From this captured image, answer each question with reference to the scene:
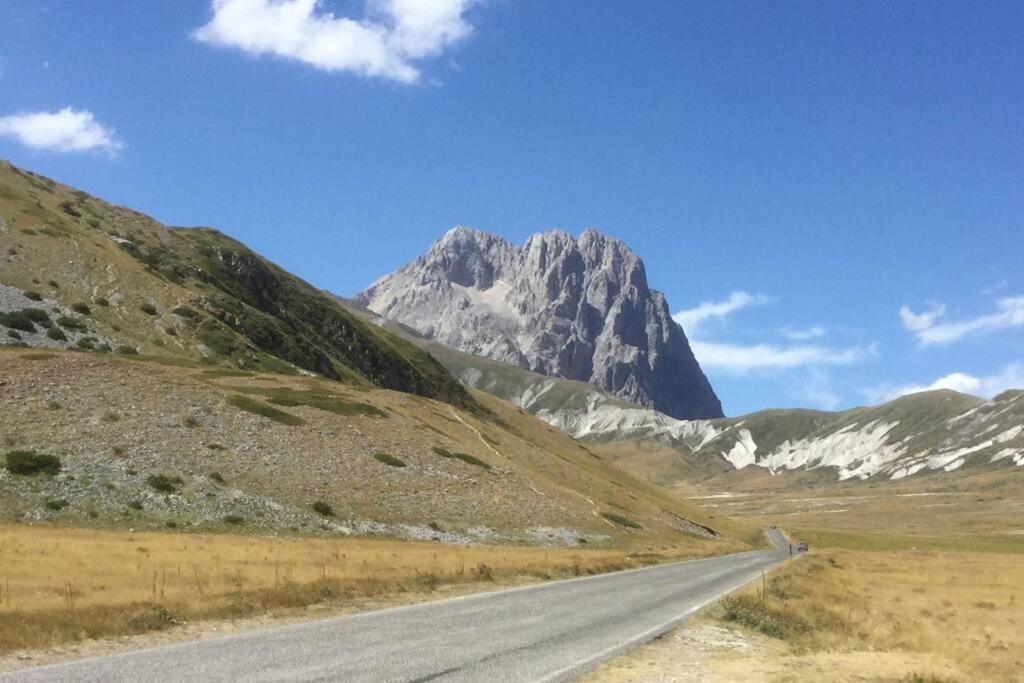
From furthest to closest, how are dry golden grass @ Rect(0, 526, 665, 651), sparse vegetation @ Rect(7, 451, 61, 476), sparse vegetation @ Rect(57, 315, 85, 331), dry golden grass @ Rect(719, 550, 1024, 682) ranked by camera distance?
sparse vegetation @ Rect(57, 315, 85, 331)
sparse vegetation @ Rect(7, 451, 61, 476)
dry golden grass @ Rect(0, 526, 665, 651)
dry golden grass @ Rect(719, 550, 1024, 682)

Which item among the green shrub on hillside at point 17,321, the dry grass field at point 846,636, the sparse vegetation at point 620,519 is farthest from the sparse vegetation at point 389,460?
the green shrub on hillside at point 17,321

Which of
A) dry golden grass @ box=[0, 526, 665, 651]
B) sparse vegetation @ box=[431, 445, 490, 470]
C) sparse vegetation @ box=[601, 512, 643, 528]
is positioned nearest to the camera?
dry golden grass @ box=[0, 526, 665, 651]

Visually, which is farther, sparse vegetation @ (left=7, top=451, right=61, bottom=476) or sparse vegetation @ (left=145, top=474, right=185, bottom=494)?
sparse vegetation @ (left=145, top=474, right=185, bottom=494)

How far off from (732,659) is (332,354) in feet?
433

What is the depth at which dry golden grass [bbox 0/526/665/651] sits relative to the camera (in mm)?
18672

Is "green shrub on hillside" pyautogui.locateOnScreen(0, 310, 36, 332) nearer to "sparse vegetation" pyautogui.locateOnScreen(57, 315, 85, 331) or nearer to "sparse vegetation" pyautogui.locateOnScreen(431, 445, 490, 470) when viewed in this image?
"sparse vegetation" pyautogui.locateOnScreen(57, 315, 85, 331)

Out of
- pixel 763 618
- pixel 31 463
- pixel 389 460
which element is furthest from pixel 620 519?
pixel 763 618

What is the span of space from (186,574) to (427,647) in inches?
625

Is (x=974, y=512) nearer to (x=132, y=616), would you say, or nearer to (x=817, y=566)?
(x=817, y=566)

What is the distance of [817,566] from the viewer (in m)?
55.3

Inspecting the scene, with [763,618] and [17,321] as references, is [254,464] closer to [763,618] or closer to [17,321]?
[17,321]

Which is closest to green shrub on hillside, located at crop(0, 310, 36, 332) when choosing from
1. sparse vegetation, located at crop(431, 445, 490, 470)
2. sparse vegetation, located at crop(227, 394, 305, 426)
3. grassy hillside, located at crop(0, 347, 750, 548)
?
grassy hillside, located at crop(0, 347, 750, 548)

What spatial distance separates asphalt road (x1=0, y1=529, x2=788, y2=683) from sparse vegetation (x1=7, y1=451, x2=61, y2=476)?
32.8 meters

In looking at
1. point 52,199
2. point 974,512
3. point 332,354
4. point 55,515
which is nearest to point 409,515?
point 55,515
